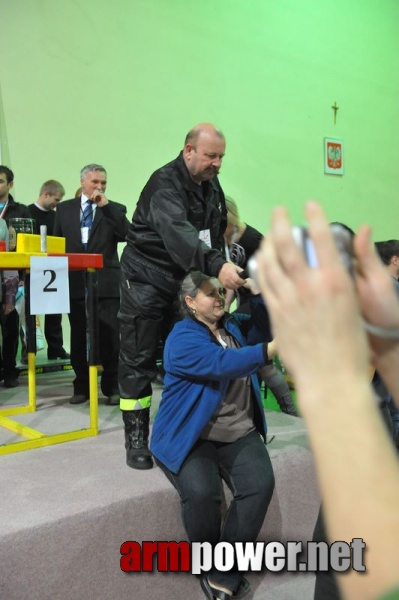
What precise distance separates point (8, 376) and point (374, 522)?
3732 mm

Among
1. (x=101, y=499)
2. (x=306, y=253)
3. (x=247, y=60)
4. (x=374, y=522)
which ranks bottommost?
(x=101, y=499)

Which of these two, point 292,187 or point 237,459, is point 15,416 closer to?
point 237,459

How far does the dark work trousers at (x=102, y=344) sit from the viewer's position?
11.2 ft

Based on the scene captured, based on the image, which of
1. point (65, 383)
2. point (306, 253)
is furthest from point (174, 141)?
point (306, 253)

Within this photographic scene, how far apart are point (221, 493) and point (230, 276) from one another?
32.7 inches

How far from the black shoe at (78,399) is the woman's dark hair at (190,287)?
1405 millimetres

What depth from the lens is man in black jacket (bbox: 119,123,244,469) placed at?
89.0 inches

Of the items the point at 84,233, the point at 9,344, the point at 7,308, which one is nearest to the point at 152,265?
the point at 84,233

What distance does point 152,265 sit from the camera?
2.40 m

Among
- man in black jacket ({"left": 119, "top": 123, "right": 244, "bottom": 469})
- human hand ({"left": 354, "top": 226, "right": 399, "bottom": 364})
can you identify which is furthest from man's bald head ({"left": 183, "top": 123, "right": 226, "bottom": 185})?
human hand ({"left": 354, "top": 226, "right": 399, "bottom": 364})

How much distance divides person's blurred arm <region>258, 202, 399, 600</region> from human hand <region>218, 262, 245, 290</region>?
53.0 inches

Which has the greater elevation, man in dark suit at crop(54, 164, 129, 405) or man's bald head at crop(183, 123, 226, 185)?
man's bald head at crop(183, 123, 226, 185)

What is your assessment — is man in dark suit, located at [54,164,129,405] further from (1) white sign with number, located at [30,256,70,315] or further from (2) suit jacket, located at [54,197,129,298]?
(1) white sign with number, located at [30,256,70,315]

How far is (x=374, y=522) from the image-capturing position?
44 centimetres
